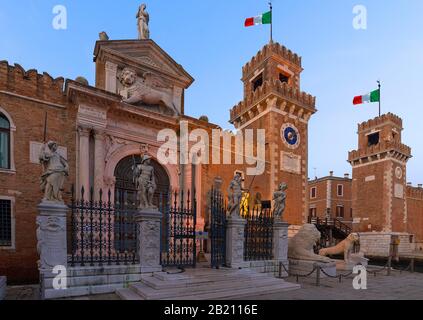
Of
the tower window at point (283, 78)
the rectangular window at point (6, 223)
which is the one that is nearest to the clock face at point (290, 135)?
the tower window at point (283, 78)

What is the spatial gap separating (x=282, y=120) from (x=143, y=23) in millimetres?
11674

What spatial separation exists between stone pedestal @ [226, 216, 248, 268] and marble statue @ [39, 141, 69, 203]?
593 cm

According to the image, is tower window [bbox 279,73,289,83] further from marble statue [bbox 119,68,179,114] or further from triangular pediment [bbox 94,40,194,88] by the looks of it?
marble statue [bbox 119,68,179,114]

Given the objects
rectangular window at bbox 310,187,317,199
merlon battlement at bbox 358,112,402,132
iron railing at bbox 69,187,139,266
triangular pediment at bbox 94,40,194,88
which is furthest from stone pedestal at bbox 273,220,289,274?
rectangular window at bbox 310,187,317,199

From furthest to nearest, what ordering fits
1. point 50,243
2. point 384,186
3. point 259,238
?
point 384,186 < point 259,238 < point 50,243

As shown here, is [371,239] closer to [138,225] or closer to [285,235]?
[285,235]

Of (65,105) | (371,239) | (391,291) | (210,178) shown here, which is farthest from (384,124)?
(65,105)

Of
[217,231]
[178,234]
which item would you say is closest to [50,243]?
[178,234]

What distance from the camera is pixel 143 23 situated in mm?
16734

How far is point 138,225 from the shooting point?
936 centimetres

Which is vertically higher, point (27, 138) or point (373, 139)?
point (373, 139)

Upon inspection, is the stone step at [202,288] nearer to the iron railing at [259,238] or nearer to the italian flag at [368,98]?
the iron railing at [259,238]

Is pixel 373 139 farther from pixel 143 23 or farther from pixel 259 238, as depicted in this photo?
pixel 143 23

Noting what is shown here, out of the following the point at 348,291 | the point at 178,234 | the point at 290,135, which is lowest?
the point at 348,291
